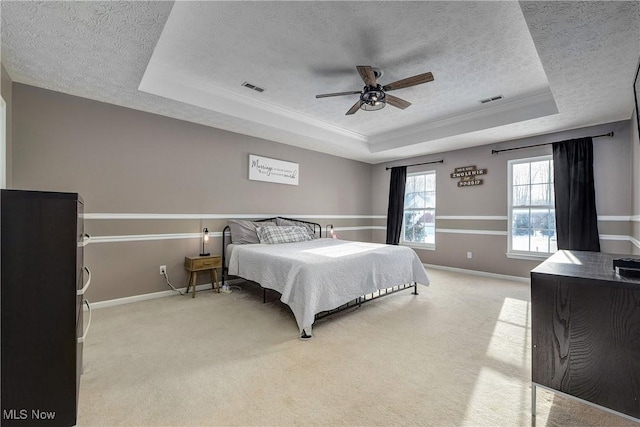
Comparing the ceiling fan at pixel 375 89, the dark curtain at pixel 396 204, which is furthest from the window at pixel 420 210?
the ceiling fan at pixel 375 89

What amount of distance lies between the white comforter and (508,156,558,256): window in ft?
7.68

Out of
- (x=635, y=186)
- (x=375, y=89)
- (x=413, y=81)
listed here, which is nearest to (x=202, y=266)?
(x=375, y=89)

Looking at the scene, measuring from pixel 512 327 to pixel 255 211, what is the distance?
→ 3.94 meters

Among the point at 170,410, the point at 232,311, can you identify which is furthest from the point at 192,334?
the point at 170,410

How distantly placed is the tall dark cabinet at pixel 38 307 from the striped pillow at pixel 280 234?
310 cm

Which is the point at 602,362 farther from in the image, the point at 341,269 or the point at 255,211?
the point at 255,211

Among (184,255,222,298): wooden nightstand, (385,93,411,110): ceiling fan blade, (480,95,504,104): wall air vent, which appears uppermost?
(480,95,504,104): wall air vent

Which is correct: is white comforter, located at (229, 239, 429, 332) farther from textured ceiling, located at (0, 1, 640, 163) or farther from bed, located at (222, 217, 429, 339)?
textured ceiling, located at (0, 1, 640, 163)

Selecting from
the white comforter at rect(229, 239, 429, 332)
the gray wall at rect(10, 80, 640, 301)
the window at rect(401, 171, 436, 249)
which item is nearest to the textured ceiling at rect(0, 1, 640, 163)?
the gray wall at rect(10, 80, 640, 301)

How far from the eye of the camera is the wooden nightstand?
386 cm

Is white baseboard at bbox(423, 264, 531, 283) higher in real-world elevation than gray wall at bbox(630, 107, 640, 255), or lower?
lower

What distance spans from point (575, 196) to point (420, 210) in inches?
106

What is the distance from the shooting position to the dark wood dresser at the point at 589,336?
132 cm

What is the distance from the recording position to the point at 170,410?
5.47 ft
